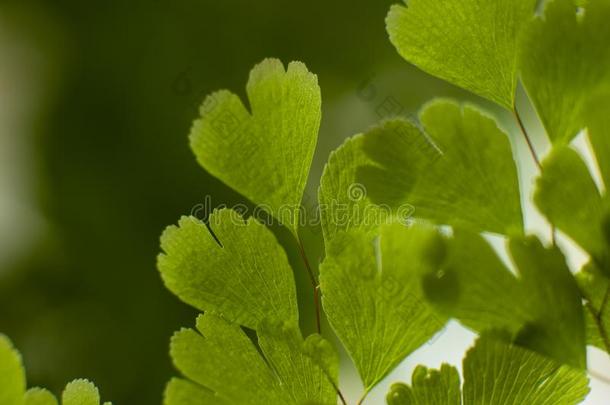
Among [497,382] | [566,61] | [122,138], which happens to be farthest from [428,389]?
[122,138]

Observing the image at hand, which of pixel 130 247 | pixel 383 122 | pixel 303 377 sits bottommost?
pixel 130 247

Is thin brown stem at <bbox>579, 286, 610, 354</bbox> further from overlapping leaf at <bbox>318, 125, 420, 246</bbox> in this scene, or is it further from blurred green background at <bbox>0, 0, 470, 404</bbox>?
blurred green background at <bbox>0, 0, 470, 404</bbox>

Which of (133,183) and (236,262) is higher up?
(236,262)

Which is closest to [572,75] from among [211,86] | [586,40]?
[586,40]

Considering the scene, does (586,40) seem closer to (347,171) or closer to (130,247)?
(347,171)

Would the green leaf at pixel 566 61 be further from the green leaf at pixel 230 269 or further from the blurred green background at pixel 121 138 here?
the blurred green background at pixel 121 138

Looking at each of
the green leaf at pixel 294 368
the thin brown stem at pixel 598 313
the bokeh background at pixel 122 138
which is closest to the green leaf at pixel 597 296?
the thin brown stem at pixel 598 313

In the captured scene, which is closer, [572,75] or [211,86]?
[572,75]

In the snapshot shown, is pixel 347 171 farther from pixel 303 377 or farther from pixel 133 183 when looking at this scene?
pixel 133 183
